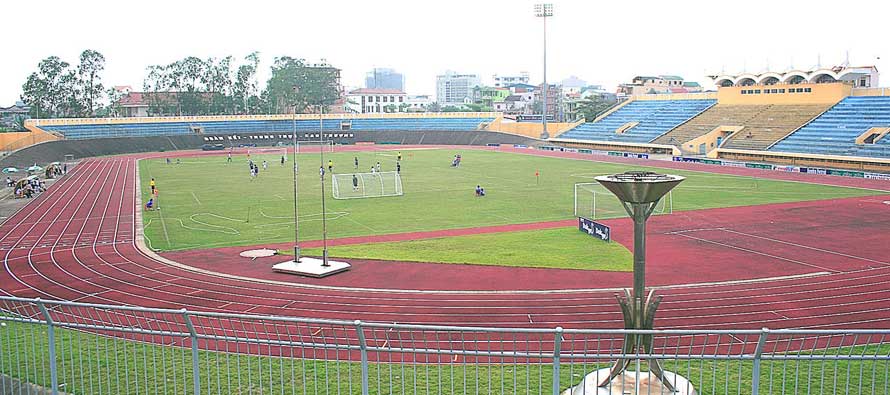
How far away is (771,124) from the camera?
74.9m

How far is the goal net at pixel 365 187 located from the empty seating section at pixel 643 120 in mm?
43137

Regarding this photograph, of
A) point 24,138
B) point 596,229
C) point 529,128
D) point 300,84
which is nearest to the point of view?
point 596,229

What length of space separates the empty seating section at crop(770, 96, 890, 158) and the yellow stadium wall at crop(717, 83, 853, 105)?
1.39m

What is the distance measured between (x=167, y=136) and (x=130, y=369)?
9231 centimetres

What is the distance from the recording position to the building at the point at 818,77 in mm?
77875

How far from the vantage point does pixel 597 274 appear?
75.0 feet

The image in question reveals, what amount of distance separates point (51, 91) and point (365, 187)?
8806 cm

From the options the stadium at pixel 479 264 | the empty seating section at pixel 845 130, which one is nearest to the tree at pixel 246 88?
the stadium at pixel 479 264

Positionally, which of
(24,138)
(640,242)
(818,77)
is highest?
(818,77)

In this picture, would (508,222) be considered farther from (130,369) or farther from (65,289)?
(130,369)

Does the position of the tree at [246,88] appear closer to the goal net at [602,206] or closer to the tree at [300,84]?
the tree at [300,84]

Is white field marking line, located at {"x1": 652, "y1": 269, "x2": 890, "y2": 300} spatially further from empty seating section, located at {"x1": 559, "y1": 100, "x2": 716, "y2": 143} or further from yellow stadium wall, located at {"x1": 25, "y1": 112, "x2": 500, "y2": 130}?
yellow stadium wall, located at {"x1": 25, "y1": 112, "x2": 500, "y2": 130}

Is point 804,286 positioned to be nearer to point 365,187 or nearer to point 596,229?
point 596,229

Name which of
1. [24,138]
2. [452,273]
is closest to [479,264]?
[452,273]
